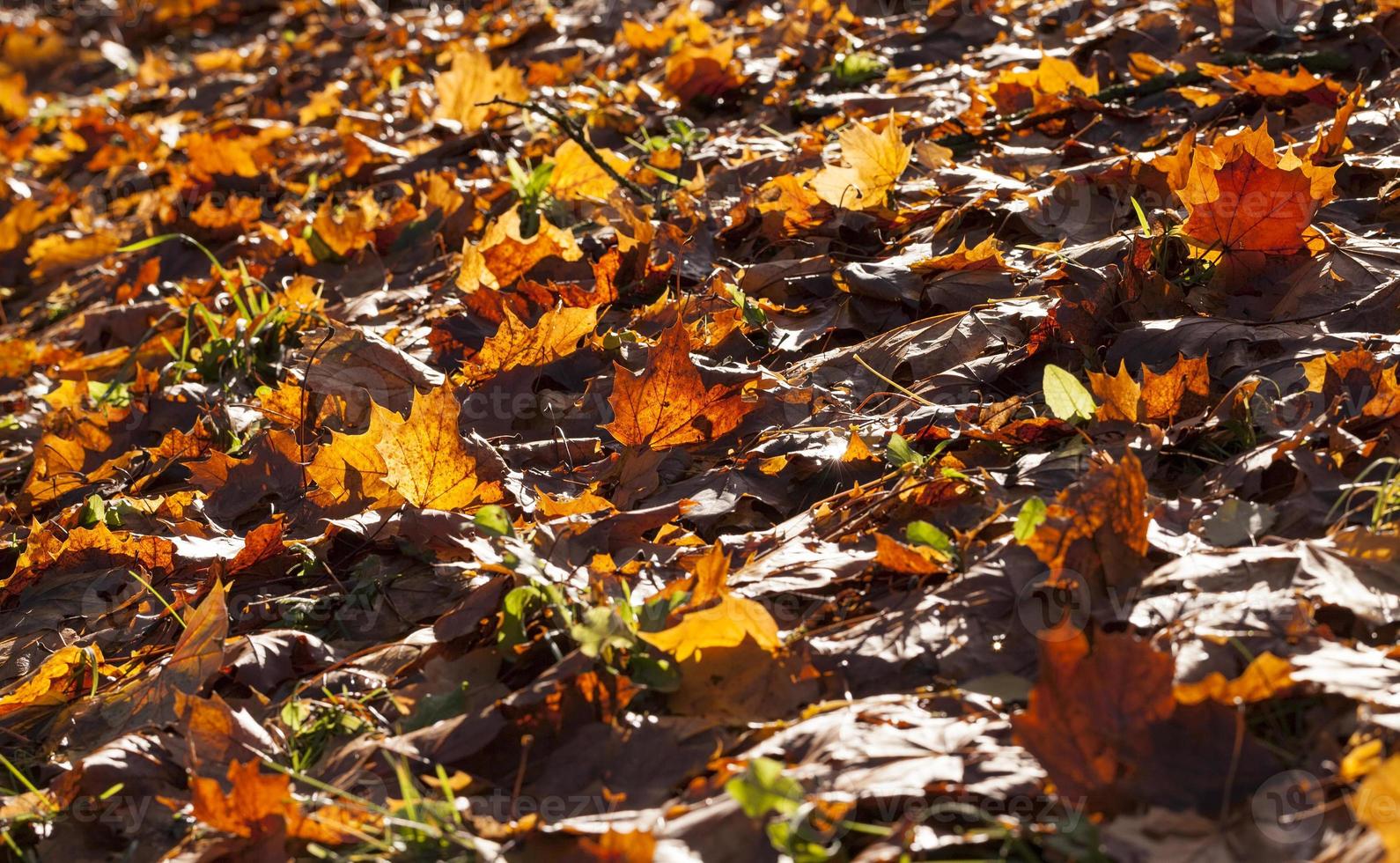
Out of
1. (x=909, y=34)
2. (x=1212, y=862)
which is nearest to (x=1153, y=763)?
(x=1212, y=862)

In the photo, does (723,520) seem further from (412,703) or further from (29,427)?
Answer: (29,427)

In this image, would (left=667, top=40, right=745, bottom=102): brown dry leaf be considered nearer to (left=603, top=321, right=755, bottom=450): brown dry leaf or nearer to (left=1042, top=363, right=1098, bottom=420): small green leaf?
(left=603, top=321, right=755, bottom=450): brown dry leaf

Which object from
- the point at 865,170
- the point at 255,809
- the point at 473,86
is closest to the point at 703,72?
the point at 473,86

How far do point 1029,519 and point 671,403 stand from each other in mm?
702

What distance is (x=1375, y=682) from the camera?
1.11 meters

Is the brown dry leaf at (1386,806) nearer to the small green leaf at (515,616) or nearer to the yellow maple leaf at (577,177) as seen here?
the small green leaf at (515,616)

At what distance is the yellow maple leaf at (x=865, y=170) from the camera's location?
92.2 inches

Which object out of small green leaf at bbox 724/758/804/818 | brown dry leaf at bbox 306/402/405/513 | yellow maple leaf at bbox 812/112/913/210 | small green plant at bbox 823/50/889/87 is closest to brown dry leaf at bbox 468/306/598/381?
brown dry leaf at bbox 306/402/405/513

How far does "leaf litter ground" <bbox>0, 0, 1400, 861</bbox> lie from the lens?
114 centimetres

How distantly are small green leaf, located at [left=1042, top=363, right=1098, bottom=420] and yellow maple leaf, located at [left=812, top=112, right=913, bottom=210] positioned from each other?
3.07 ft

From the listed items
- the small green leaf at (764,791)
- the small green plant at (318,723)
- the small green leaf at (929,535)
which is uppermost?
the small green leaf at (929,535)

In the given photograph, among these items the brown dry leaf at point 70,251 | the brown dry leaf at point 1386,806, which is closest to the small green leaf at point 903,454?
the brown dry leaf at point 1386,806

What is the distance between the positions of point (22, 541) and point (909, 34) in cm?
309

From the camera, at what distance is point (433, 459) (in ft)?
5.64
